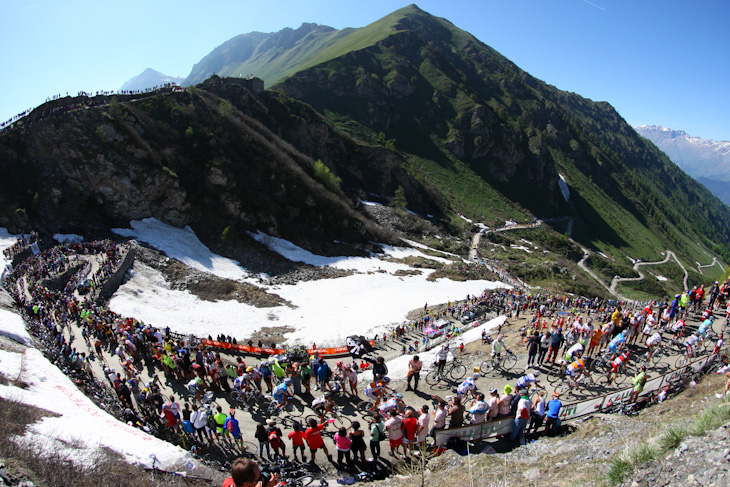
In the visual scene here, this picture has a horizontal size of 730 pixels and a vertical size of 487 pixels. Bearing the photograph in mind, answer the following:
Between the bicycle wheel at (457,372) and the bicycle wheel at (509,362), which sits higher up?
the bicycle wheel at (509,362)

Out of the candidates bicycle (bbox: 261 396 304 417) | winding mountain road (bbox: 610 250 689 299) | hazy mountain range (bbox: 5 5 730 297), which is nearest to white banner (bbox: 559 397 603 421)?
bicycle (bbox: 261 396 304 417)

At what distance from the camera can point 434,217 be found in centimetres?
8656

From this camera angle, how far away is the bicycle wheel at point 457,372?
1651cm

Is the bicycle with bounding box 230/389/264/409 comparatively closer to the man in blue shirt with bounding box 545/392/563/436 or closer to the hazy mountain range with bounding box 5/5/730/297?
the man in blue shirt with bounding box 545/392/563/436

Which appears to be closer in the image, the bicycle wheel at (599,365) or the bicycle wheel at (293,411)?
the bicycle wheel at (293,411)

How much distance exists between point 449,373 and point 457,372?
421 mm

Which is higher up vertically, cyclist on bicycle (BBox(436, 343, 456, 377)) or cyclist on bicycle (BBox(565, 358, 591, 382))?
cyclist on bicycle (BBox(565, 358, 591, 382))

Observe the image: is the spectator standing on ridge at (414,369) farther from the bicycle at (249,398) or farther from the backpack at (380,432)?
the bicycle at (249,398)

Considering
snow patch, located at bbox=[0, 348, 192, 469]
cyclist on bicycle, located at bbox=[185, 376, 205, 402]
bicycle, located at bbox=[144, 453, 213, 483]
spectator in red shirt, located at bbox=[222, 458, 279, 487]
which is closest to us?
spectator in red shirt, located at bbox=[222, 458, 279, 487]

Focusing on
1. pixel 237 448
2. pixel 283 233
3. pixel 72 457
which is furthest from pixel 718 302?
pixel 283 233

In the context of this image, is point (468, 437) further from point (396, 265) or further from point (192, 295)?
point (396, 265)

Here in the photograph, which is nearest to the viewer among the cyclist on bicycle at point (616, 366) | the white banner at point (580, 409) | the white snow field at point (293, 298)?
the white banner at point (580, 409)

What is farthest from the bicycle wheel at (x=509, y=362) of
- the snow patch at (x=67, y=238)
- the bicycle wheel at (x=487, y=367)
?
the snow patch at (x=67, y=238)

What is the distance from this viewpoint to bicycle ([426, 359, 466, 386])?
53.6ft
